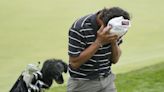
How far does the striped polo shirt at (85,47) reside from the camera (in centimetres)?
321

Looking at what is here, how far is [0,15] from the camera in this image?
9.57 meters

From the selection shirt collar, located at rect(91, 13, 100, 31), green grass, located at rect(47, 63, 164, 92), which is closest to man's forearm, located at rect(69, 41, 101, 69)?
shirt collar, located at rect(91, 13, 100, 31)

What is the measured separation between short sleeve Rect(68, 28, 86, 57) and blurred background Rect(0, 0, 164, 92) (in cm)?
260

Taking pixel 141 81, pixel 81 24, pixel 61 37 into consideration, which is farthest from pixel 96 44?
pixel 61 37

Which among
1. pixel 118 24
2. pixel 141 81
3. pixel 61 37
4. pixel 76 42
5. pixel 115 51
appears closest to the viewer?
pixel 118 24

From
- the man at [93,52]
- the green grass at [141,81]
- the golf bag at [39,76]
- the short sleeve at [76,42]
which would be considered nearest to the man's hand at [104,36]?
the man at [93,52]

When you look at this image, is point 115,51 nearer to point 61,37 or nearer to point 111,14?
point 111,14

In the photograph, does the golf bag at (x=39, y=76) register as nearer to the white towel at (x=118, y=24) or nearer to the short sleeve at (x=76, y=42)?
the short sleeve at (x=76, y=42)

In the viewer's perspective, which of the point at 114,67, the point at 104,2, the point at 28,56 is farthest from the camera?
the point at 104,2

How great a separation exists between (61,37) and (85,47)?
5390mm

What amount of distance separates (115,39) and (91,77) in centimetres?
35

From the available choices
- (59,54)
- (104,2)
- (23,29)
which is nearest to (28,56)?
(59,54)

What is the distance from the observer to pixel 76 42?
10.5 ft

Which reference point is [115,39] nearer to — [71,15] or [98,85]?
[98,85]
